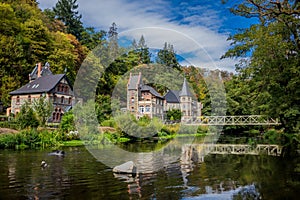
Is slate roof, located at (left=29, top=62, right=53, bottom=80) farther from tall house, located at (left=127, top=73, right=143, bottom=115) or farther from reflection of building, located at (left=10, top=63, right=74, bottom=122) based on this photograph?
tall house, located at (left=127, top=73, right=143, bottom=115)

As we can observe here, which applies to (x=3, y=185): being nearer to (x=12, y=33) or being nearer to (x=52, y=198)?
(x=52, y=198)

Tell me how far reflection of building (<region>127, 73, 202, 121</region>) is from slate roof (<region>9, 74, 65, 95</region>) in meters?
10.2

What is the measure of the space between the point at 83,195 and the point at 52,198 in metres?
0.98

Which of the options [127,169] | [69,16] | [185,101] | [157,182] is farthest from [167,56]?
[69,16]

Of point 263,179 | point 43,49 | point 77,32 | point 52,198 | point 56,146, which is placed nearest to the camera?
point 52,198

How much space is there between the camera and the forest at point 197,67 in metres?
18.8

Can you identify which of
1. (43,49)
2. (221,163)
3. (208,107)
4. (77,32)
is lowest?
(221,163)

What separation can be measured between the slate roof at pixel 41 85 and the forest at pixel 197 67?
11.9 feet

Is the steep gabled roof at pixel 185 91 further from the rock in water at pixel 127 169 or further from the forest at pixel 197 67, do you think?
the rock in water at pixel 127 169

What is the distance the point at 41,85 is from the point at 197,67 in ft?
89.9

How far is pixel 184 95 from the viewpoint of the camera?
3688cm

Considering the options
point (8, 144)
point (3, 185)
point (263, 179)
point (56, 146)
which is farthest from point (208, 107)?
point (3, 185)

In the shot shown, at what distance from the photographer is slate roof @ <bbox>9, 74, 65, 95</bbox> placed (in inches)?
1582

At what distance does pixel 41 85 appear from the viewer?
1623 inches
